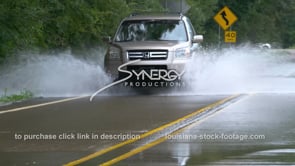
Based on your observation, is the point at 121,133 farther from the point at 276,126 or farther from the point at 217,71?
the point at 217,71

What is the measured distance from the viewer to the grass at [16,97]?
54.6 ft

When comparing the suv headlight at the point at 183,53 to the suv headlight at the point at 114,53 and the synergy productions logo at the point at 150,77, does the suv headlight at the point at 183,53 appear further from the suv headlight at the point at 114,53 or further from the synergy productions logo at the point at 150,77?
the suv headlight at the point at 114,53

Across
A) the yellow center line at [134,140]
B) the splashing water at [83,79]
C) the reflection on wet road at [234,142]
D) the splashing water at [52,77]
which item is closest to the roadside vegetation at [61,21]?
the splashing water at [52,77]

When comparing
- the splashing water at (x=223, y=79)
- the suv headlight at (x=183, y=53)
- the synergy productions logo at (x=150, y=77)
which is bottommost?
the splashing water at (x=223, y=79)

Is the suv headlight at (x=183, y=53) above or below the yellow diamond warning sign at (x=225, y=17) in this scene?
above

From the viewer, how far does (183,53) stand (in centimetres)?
1845

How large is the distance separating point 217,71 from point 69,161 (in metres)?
13.9

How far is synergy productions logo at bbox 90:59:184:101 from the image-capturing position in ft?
59.3

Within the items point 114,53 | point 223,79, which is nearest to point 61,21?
point 114,53

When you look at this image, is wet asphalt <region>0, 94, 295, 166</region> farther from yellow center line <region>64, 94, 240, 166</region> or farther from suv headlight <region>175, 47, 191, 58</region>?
suv headlight <region>175, 47, 191, 58</region>

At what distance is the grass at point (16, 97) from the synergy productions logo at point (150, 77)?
173 centimetres

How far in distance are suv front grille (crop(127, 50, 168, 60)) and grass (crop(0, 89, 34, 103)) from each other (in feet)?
9.43

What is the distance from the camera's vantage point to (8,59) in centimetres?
2067

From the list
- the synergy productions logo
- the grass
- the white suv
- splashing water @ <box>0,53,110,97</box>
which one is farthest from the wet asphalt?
splashing water @ <box>0,53,110,97</box>
